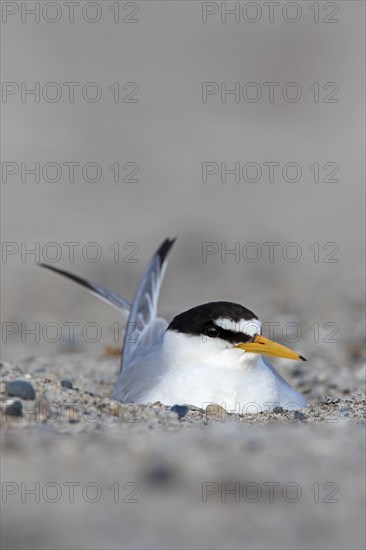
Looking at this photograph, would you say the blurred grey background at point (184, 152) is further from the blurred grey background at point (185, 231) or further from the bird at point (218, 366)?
the bird at point (218, 366)

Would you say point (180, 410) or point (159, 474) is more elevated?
point (180, 410)

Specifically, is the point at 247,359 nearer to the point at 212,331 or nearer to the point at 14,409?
the point at 212,331

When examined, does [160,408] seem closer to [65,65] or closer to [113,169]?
[113,169]

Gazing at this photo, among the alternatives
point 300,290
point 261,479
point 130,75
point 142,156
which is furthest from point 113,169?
point 261,479

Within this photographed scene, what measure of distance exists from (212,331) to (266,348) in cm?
30

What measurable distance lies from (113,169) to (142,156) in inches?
27.4

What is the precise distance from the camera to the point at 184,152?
16.7m

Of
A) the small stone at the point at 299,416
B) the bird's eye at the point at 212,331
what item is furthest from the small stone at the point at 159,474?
the bird's eye at the point at 212,331

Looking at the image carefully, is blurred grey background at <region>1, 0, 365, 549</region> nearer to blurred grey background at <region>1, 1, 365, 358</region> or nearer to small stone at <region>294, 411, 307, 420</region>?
blurred grey background at <region>1, 1, 365, 358</region>

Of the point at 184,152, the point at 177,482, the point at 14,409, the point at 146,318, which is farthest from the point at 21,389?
the point at 184,152

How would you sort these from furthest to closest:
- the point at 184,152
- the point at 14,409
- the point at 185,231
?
the point at 184,152, the point at 185,231, the point at 14,409

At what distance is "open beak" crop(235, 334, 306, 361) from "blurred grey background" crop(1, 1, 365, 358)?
2.73m

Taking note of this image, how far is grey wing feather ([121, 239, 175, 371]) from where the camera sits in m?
6.57

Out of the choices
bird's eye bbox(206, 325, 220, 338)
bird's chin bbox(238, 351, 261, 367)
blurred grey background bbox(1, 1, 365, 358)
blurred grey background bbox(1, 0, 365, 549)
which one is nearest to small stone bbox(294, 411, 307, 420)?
blurred grey background bbox(1, 0, 365, 549)
